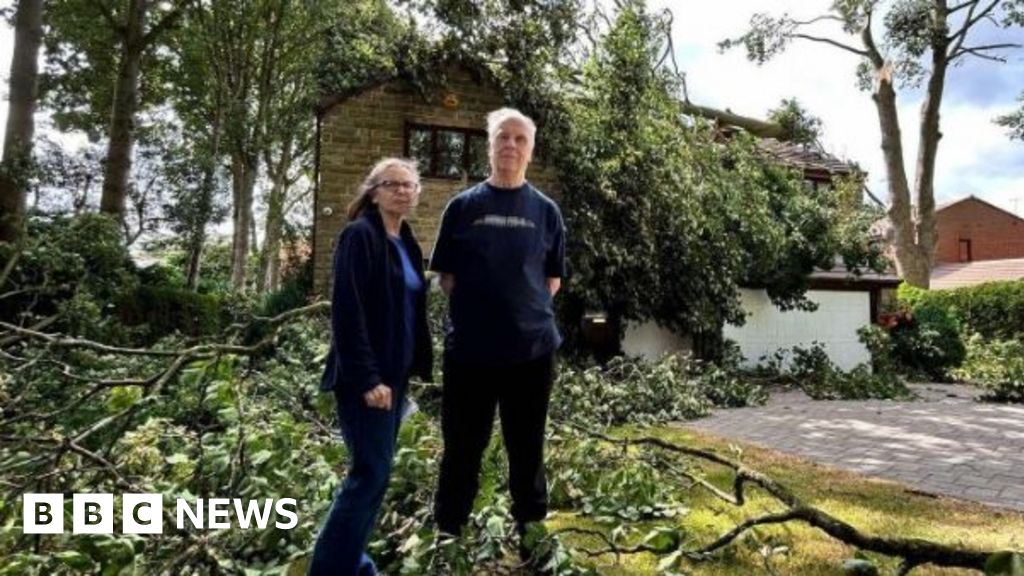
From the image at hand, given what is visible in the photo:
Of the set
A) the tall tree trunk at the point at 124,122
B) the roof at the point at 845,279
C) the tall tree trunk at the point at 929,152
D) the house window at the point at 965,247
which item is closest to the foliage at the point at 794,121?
the tall tree trunk at the point at 929,152

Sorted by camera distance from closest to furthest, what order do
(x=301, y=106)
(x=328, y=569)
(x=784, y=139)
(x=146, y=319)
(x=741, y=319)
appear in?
(x=328, y=569), (x=146, y=319), (x=741, y=319), (x=784, y=139), (x=301, y=106)

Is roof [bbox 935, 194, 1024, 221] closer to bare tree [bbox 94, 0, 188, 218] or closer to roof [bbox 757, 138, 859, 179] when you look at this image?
roof [bbox 757, 138, 859, 179]

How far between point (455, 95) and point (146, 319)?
6.88 m

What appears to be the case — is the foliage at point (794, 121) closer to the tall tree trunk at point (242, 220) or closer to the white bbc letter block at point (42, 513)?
the tall tree trunk at point (242, 220)

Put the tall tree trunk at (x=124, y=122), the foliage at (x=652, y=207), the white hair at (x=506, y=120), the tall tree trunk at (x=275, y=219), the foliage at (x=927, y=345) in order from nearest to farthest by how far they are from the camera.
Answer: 1. the white hair at (x=506, y=120)
2. the foliage at (x=652, y=207)
3. the tall tree trunk at (x=124, y=122)
4. the foliage at (x=927, y=345)
5. the tall tree trunk at (x=275, y=219)

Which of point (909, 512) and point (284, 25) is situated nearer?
point (909, 512)

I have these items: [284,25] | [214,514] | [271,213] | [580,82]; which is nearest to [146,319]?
[580,82]

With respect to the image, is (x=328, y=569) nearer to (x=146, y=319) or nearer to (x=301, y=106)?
(x=146, y=319)

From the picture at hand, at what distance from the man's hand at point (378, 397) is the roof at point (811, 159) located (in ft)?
57.4

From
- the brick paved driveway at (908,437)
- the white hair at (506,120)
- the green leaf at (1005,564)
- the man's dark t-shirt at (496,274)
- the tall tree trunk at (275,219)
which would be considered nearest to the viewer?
the green leaf at (1005,564)

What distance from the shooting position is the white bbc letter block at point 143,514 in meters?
2.54

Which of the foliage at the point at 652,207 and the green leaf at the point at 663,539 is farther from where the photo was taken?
the foliage at the point at 652,207

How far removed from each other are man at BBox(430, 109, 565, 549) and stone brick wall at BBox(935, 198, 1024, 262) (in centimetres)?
4452

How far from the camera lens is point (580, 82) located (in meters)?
12.2
